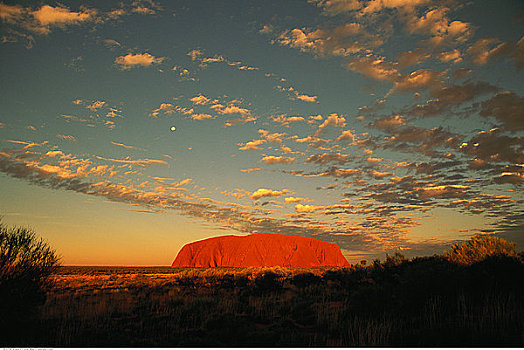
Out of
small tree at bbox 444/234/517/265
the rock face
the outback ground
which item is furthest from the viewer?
the rock face

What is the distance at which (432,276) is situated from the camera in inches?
400

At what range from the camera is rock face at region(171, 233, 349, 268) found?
347 feet

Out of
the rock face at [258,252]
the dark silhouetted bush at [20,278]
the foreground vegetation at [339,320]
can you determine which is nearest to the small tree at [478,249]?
the foreground vegetation at [339,320]

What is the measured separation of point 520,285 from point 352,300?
5.68 metres

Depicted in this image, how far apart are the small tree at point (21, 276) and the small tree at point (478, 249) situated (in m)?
17.6

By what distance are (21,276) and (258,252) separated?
10211cm

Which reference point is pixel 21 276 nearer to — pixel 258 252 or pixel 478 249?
pixel 478 249

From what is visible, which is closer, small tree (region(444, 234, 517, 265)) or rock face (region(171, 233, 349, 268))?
small tree (region(444, 234, 517, 265))

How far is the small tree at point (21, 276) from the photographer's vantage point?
809 centimetres

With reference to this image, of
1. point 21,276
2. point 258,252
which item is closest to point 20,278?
point 21,276

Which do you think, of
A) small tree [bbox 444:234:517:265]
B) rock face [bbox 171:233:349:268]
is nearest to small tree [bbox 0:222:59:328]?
small tree [bbox 444:234:517:265]

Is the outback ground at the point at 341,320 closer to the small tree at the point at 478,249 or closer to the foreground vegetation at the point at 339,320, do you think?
the foreground vegetation at the point at 339,320

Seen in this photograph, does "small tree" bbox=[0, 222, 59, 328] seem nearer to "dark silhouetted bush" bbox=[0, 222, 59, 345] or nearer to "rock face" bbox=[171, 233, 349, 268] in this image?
"dark silhouetted bush" bbox=[0, 222, 59, 345]

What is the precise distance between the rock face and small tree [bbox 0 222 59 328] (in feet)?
313
